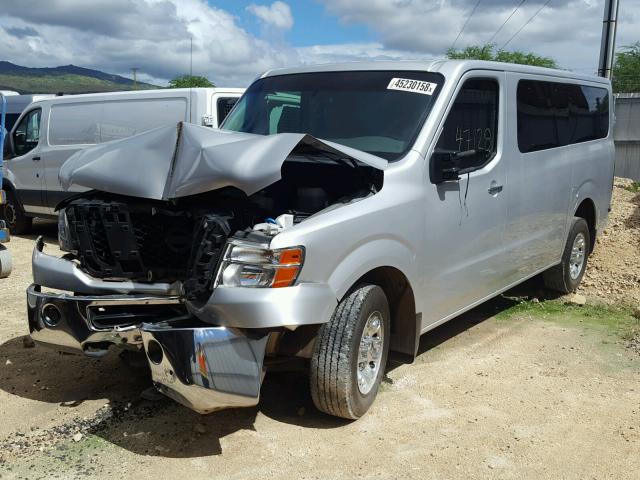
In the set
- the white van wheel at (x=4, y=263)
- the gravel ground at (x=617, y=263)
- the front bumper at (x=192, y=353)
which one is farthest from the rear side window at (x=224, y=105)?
the front bumper at (x=192, y=353)

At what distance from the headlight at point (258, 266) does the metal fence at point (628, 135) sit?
60.6 ft

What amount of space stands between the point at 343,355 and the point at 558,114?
11.9ft

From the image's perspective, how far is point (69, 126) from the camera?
10516mm

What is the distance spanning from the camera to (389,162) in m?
4.16

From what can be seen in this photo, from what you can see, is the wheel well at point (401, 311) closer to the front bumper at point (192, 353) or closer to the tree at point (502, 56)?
the front bumper at point (192, 353)

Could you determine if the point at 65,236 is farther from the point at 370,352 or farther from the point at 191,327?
the point at 370,352

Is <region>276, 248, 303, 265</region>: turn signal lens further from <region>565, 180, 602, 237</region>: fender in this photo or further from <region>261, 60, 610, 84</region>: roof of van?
<region>565, 180, 602, 237</region>: fender

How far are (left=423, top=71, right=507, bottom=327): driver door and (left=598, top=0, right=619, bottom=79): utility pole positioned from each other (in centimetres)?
967

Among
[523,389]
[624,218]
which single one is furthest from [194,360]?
[624,218]

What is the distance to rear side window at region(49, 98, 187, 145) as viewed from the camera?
9281 mm

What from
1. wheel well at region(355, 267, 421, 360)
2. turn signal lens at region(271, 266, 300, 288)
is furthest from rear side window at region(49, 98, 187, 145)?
turn signal lens at region(271, 266, 300, 288)


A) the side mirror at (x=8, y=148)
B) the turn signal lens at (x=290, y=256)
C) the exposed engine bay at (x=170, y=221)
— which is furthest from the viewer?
the side mirror at (x=8, y=148)

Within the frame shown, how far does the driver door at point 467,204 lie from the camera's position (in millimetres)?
4406

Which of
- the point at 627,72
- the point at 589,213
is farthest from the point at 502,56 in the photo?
the point at 589,213
